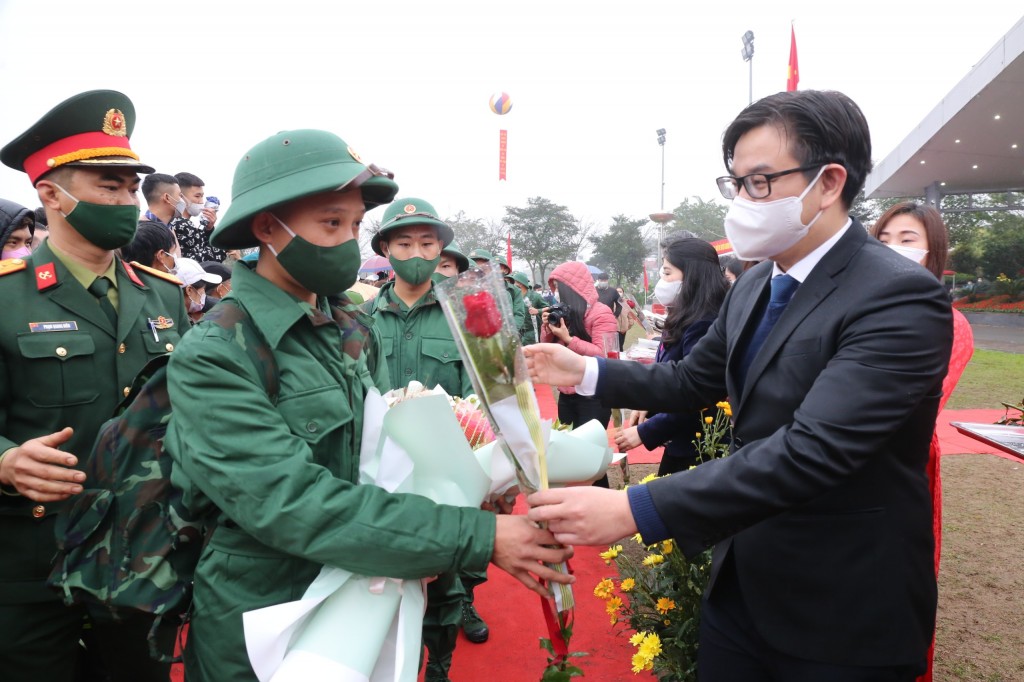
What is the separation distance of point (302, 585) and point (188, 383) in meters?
0.60

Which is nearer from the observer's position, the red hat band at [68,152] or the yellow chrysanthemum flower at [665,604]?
the red hat band at [68,152]

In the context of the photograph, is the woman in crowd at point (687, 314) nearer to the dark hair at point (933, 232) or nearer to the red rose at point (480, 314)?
the dark hair at point (933, 232)

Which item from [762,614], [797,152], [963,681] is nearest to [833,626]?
[762,614]

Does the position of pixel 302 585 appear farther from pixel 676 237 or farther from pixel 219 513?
pixel 676 237

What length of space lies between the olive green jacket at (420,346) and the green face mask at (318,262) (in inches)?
70.8

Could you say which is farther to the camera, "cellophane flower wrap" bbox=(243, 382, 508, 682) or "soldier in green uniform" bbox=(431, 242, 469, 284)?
"soldier in green uniform" bbox=(431, 242, 469, 284)

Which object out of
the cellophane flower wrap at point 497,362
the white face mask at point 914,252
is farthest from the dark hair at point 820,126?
the white face mask at point 914,252

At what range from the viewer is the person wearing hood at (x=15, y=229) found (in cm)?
320

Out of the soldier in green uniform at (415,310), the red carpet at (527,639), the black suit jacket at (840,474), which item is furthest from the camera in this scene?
the soldier in green uniform at (415,310)

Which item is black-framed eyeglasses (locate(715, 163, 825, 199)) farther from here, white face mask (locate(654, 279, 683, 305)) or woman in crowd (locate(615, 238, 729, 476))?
white face mask (locate(654, 279, 683, 305))

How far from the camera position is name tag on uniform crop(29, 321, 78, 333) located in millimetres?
2129

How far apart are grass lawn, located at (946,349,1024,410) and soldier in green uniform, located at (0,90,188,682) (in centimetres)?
1012

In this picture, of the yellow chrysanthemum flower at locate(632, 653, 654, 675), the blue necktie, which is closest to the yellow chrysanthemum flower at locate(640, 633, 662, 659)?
the yellow chrysanthemum flower at locate(632, 653, 654, 675)

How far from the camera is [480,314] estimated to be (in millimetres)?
1408
